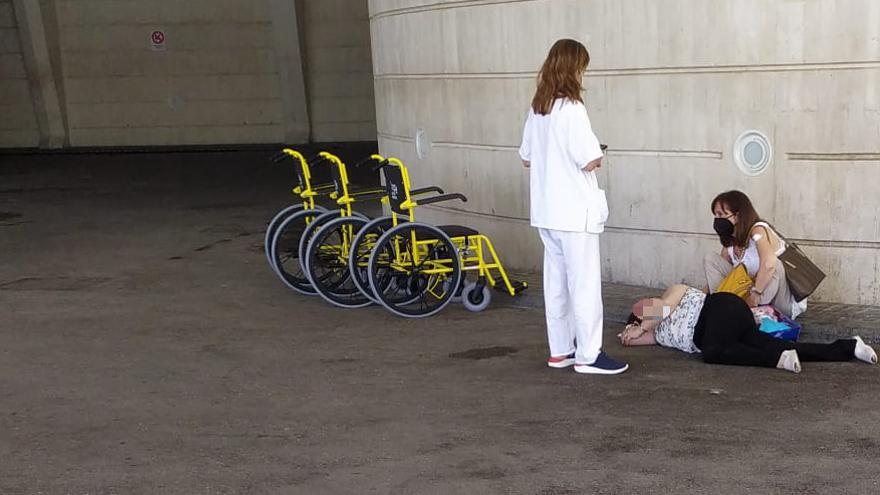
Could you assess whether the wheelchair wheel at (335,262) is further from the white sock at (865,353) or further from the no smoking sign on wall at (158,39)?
the no smoking sign on wall at (158,39)

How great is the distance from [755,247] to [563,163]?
1359 mm

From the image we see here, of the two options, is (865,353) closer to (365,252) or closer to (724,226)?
(724,226)

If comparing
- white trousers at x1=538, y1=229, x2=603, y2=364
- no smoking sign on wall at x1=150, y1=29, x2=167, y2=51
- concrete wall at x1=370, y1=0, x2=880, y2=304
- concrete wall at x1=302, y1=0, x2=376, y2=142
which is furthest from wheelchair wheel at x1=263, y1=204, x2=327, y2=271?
no smoking sign on wall at x1=150, y1=29, x2=167, y2=51

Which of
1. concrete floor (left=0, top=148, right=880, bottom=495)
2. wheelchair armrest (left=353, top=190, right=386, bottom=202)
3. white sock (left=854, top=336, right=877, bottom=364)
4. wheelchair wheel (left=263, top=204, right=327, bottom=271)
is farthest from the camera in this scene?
wheelchair wheel (left=263, top=204, right=327, bottom=271)

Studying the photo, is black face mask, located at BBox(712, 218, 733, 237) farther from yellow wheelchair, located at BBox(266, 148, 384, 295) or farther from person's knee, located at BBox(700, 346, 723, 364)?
yellow wheelchair, located at BBox(266, 148, 384, 295)

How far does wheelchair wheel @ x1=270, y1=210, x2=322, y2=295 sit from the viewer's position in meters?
8.08

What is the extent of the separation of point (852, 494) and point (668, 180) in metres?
3.46

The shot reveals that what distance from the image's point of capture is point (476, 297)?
7434mm

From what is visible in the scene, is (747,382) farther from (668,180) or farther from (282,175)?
(282,175)

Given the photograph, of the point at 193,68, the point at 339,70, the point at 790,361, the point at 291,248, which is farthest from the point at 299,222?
the point at 193,68

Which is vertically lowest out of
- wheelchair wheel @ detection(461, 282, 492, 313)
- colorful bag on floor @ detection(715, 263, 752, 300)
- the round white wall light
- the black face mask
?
wheelchair wheel @ detection(461, 282, 492, 313)

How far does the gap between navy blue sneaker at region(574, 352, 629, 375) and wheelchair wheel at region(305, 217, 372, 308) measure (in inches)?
88.1

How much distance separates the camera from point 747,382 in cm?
562

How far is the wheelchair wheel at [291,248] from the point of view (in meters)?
8.08
